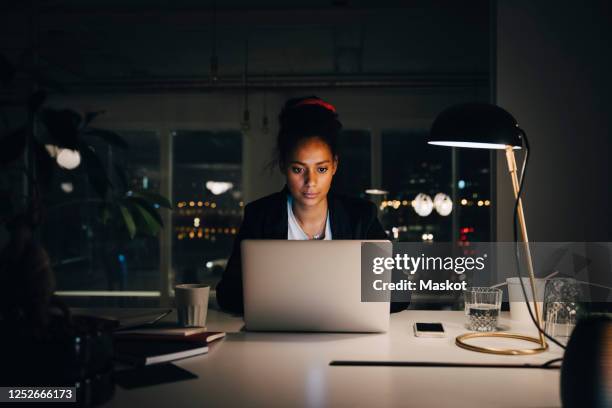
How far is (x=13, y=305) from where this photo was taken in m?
1.00

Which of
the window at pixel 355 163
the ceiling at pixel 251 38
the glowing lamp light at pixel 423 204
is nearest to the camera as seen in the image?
the ceiling at pixel 251 38

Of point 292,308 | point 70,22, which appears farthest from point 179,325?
point 70,22

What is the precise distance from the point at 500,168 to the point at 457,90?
4.83 m

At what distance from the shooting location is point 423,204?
7586 mm

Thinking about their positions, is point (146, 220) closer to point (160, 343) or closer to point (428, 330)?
point (160, 343)

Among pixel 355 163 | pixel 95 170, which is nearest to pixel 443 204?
pixel 355 163

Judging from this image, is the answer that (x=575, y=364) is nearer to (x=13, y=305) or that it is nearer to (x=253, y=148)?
(x=13, y=305)

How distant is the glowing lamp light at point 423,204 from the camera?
759 centimetres

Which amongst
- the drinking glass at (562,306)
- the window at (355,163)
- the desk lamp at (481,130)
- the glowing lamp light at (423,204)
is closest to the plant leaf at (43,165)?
the desk lamp at (481,130)

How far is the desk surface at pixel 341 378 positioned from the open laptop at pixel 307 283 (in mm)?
67

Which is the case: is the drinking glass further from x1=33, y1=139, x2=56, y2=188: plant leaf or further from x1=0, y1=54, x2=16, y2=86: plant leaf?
x1=0, y1=54, x2=16, y2=86: plant leaf

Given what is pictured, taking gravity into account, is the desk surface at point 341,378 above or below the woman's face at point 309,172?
below

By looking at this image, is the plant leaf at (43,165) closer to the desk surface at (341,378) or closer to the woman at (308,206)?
the desk surface at (341,378)

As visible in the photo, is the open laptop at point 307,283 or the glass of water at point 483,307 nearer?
the open laptop at point 307,283
